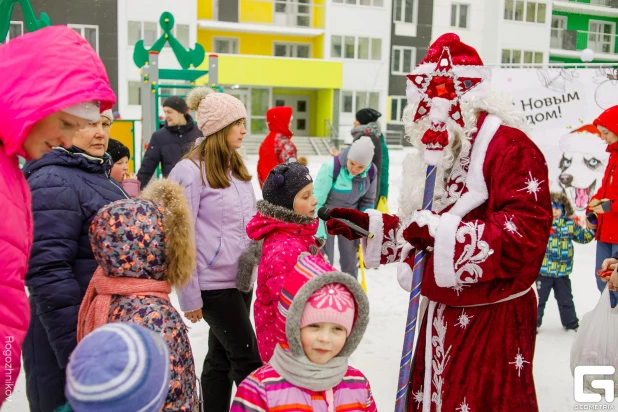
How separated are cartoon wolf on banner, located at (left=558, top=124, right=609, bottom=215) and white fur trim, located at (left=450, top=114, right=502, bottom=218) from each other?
20.9 ft

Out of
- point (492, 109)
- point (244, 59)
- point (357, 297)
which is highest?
point (244, 59)

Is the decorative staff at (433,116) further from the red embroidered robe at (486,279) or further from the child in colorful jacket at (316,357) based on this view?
the child in colorful jacket at (316,357)

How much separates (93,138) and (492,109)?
5.72 ft

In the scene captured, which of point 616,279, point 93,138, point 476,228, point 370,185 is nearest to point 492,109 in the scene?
point 476,228

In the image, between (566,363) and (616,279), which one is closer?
(616,279)

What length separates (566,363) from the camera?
4.47 meters

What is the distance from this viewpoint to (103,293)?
2.07 meters

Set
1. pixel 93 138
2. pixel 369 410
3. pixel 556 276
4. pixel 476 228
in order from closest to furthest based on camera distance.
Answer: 1. pixel 369 410
2. pixel 476 228
3. pixel 93 138
4. pixel 556 276

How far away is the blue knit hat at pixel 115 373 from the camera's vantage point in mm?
1299

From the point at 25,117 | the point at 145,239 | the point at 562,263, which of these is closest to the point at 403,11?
the point at 562,263

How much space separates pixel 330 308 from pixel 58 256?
1045 millimetres

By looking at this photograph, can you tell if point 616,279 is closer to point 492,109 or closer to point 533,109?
point 492,109

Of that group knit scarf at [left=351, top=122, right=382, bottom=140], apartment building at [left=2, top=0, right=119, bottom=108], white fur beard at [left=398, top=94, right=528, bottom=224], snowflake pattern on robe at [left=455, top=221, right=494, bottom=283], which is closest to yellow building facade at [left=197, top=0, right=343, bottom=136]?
apartment building at [left=2, top=0, right=119, bottom=108]

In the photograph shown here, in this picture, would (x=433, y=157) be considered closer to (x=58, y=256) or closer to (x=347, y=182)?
(x=58, y=256)
